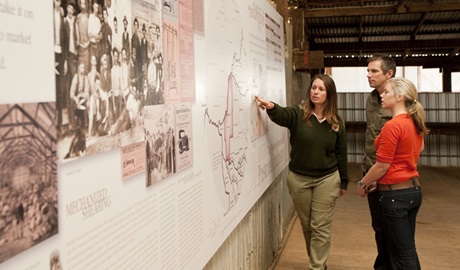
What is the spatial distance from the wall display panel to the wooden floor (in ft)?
7.01

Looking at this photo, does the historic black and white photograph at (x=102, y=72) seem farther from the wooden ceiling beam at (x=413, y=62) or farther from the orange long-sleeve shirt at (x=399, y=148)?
the wooden ceiling beam at (x=413, y=62)

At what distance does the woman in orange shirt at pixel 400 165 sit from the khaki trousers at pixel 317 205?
1.56 feet

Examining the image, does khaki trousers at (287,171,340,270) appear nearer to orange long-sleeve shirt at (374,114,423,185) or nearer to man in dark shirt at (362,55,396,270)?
man in dark shirt at (362,55,396,270)

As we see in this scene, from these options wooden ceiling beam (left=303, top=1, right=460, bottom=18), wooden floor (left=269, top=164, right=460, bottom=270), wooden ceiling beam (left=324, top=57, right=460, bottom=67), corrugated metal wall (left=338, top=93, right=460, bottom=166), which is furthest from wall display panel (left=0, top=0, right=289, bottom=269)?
wooden ceiling beam (left=324, top=57, right=460, bottom=67)

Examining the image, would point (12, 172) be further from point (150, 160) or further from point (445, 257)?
point (445, 257)

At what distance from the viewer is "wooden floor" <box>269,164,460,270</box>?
4129mm

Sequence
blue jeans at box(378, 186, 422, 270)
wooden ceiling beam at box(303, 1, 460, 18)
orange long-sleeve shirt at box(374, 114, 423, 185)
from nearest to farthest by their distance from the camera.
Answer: orange long-sleeve shirt at box(374, 114, 423, 185) → blue jeans at box(378, 186, 422, 270) → wooden ceiling beam at box(303, 1, 460, 18)

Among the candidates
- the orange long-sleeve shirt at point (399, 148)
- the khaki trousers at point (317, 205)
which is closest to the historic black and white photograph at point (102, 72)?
the orange long-sleeve shirt at point (399, 148)

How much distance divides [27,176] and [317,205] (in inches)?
107

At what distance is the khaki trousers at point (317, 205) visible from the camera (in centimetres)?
334

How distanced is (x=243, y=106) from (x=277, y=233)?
1880 mm

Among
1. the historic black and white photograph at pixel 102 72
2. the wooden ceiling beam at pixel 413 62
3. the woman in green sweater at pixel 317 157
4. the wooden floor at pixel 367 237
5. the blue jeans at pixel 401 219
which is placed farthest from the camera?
the wooden ceiling beam at pixel 413 62

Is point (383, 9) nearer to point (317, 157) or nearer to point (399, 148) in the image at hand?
point (317, 157)

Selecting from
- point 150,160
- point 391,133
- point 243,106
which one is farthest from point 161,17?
point 391,133
